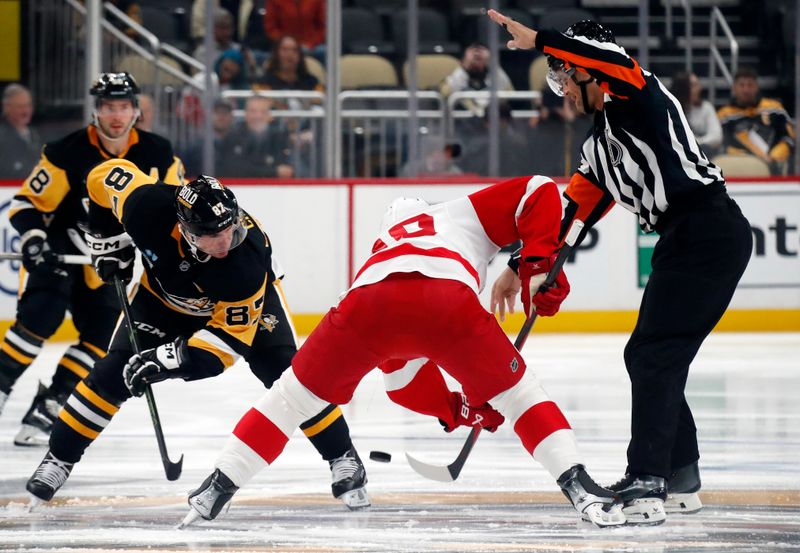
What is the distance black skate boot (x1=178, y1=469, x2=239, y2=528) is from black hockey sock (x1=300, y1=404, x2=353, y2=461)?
1.57 ft

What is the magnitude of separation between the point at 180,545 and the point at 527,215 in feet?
3.50

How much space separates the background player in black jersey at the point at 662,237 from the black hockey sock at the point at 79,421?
41.2 inches

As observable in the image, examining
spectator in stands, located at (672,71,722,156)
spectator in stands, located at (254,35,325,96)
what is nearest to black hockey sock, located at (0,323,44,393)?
spectator in stands, located at (254,35,325,96)

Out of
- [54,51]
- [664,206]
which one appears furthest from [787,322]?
[664,206]

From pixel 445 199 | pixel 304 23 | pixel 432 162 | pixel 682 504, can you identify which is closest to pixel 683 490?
pixel 682 504

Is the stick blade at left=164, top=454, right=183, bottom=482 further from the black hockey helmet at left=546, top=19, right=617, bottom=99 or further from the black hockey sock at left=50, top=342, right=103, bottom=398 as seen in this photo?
the black hockey helmet at left=546, top=19, right=617, bottom=99

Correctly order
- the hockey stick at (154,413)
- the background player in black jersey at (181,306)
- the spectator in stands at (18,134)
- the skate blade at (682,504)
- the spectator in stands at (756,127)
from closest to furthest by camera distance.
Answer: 1. the background player in black jersey at (181,306)
2. the skate blade at (682,504)
3. the hockey stick at (154,413)
4. the spectator in stands at (18,134)
5. the spectator in stands at (756,127)

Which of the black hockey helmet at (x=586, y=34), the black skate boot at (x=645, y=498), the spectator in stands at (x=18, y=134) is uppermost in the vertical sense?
the black hockey helmet at (x=586, y=34)

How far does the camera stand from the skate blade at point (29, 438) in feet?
14.7

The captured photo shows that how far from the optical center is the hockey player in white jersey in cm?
296

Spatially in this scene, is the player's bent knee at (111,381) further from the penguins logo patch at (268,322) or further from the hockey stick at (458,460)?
the hockey stick at (458,460)

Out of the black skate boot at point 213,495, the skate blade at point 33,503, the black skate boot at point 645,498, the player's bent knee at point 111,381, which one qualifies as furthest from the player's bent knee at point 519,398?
the skate blade at point 33,503

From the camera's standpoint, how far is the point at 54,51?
24.7 feet

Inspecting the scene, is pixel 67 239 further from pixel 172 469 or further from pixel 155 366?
pixel 155 366
